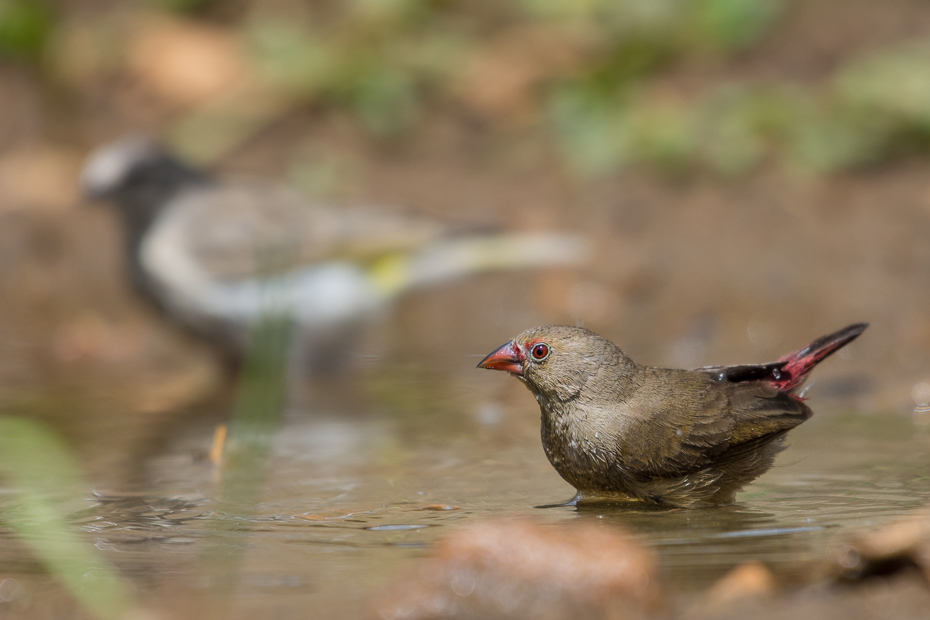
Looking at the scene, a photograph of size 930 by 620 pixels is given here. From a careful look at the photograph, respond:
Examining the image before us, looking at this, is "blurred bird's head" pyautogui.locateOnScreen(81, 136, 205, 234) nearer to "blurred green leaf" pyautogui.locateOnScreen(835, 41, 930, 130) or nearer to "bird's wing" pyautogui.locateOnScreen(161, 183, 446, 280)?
"bird's wing" pyautogui.locateOnScreen(161, 183, 446, 280)

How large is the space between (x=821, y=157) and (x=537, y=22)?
10.3 ft

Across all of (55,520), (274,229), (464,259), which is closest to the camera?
(55,520)

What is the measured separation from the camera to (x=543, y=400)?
4.08 m

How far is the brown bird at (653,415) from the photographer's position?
12.5 feet

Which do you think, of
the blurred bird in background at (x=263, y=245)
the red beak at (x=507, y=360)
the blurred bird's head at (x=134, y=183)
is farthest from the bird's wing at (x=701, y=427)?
the blurred bird's head at (x=134, y=183)

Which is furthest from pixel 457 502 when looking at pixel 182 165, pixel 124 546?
pixel 182 165

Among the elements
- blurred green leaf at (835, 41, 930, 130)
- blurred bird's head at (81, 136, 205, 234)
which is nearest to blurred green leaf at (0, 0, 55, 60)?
blurred bird's head at (81, 136, 205, 234)

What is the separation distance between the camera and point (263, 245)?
7133mm

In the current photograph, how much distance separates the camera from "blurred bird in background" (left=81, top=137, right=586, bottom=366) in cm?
725

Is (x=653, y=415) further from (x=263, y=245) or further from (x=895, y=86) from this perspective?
(x=895, y=86)

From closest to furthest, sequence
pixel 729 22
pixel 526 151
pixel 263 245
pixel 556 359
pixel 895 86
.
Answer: pixel 556 359 → pixel 263 245 → pixel 895 86 → pixel 526 151 → pixel 729 22

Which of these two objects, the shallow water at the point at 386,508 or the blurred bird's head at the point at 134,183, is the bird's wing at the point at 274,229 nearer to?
the blurred bird's head at the point at 134,183

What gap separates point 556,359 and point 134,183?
4.48 metres

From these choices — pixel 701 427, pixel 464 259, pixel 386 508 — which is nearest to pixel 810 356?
pixel 701 427
